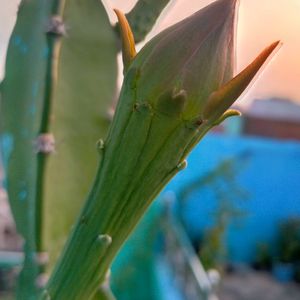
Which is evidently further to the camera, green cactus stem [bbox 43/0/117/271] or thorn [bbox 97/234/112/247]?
green cactus stem [bbox 43/0/117/271]

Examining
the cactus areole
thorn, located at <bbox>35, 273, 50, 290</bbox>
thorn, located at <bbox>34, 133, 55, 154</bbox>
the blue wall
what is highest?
the cactus areole

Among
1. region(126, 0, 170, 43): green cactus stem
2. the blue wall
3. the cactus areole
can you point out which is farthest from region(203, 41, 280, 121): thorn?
the blue wall

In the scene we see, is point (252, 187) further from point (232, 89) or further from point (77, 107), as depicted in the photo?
point (232, 89)

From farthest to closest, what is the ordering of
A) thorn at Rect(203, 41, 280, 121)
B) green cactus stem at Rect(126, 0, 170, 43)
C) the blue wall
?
1. the blue wall
2. green cactus stem at Rect(126, 0, 170, 43)
3. thorn at Rect(203, 41, 280, 121)

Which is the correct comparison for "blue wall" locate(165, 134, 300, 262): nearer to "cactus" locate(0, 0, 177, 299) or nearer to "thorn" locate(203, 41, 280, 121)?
"cactus" locate(0, 0, 177, 299)

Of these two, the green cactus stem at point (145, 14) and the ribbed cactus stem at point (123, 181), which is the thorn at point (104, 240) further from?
the green cactus stem at point (145, 14)

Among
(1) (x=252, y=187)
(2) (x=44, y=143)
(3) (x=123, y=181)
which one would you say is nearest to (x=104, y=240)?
(3) (x=123, y=181)

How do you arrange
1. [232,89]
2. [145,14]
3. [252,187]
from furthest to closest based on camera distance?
[252,187] < [145,14] < [232,89]
